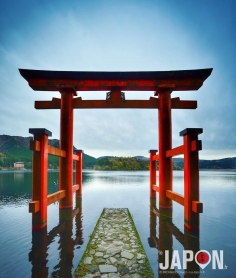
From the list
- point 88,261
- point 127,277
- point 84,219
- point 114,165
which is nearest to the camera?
point 127,277

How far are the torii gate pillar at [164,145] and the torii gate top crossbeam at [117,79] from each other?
1.64ft

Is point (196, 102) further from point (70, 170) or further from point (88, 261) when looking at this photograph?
point (88, 261)

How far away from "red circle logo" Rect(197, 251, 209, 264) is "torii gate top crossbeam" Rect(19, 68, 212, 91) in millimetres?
5901

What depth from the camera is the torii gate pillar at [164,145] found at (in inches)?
294

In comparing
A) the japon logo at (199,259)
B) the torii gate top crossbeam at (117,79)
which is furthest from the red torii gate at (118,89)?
the japon logo at (199,259)

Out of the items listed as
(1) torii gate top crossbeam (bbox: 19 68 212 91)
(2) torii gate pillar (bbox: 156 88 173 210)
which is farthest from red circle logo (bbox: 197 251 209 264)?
(1) torii gate top crossbeam (bbox: 19 68 212 91)

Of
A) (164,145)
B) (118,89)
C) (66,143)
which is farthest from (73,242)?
(118,89)

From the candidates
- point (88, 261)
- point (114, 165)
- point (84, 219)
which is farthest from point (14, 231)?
point (114, 165)

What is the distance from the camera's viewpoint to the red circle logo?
13.1 feet

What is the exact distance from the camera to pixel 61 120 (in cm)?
777

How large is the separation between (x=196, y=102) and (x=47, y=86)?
672 centimetres

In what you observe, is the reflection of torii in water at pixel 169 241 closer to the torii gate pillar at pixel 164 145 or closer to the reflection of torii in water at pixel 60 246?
the torii gate pillar at pixel 164 145

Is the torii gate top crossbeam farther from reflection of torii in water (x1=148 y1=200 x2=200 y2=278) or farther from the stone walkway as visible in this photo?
the stone walkway

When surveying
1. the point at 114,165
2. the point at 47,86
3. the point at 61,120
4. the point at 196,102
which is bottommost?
the point at 114,165
